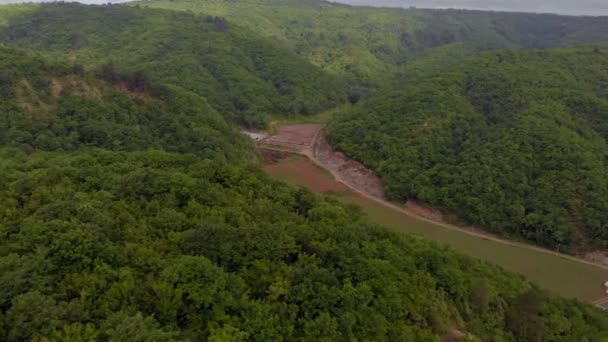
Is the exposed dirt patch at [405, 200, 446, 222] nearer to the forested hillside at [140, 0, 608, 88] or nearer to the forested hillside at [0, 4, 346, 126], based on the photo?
the forested hillside at [0, 4, 346, 126]

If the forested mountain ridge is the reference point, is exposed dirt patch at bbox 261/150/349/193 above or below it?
below

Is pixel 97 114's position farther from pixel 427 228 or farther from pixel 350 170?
pixel 427 228

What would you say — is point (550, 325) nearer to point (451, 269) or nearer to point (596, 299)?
point (451, 269)

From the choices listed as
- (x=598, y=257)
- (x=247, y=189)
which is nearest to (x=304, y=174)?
(x=247, y=189)

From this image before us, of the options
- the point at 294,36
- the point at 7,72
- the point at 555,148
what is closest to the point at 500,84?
the point at 555,148

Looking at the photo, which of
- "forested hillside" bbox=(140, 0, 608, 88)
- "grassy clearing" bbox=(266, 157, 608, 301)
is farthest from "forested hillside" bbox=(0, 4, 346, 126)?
"grassy clearing" bbox=(266, 157, 608, 301)

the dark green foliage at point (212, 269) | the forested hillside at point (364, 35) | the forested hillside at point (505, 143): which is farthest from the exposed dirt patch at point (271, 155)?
the forested hillside at point (364, 35)
